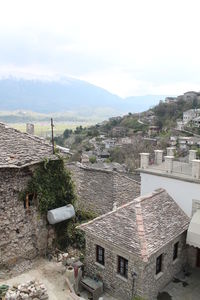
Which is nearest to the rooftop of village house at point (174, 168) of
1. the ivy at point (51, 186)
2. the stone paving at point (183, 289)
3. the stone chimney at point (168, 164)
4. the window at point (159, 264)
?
the stone chimney at point (168, 164)

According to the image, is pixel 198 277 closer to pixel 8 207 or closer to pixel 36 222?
pixel 36 222

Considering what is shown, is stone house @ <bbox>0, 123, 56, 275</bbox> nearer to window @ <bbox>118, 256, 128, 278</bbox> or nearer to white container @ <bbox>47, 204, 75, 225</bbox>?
white container @ <bbox>47, 204, 75, 225</bbox>

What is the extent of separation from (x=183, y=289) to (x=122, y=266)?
387 centimetres

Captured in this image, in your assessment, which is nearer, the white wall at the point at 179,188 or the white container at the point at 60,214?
the white container at the point at 60,214

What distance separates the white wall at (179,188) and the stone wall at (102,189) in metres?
3.70

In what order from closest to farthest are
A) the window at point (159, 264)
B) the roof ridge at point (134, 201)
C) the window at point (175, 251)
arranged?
the window at point (159, 264), the roof ridge at point (134, 201), the window at point (175, 251)

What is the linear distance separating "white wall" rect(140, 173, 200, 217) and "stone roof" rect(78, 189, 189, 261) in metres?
0.44

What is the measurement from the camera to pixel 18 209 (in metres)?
13.1

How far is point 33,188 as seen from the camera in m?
13.4

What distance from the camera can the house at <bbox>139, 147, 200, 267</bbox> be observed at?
15.0 m

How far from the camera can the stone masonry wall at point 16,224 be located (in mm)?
12609

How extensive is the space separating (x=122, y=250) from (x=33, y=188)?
17.0ft

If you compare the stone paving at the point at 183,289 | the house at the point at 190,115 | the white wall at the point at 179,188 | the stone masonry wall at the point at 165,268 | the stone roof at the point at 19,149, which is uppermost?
the house at the point at 190,115

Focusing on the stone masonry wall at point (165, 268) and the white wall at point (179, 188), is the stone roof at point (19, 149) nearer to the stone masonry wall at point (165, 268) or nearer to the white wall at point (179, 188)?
the stone masonry wall at point (165, 268)
